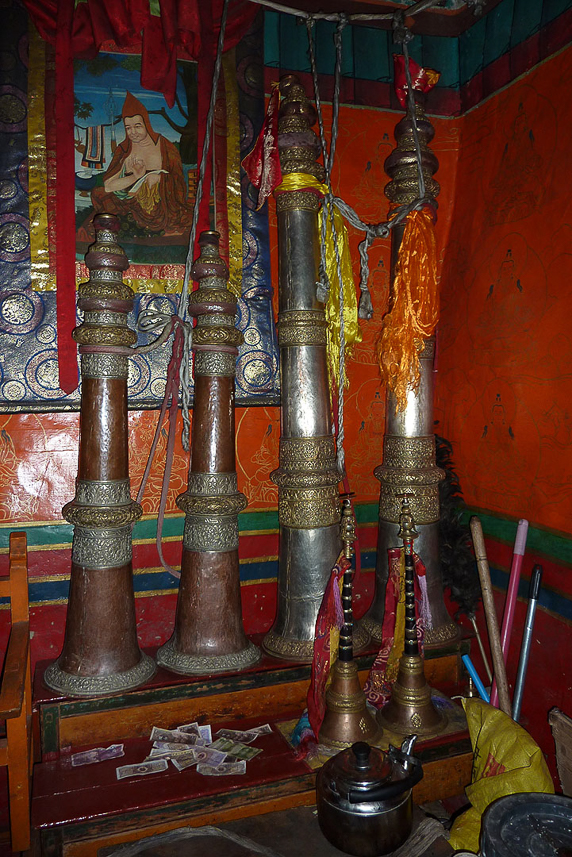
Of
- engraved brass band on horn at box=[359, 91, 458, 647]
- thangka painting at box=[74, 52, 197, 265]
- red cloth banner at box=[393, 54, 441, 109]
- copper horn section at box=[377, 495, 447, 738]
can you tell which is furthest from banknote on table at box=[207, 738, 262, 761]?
red cloth banner at box=[393, 54, 441, 109]

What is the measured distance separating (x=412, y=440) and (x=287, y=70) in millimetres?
2026

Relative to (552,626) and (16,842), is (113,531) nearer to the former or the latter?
(16,842)

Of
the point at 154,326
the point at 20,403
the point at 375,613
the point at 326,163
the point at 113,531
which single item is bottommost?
the point at 375,613

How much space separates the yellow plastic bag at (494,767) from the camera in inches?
80.0

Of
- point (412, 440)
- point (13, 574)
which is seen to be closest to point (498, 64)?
point (412, 440)

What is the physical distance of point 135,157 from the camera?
282cm

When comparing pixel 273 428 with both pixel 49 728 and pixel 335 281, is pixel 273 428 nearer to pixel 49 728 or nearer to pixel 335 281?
pixel 335 281

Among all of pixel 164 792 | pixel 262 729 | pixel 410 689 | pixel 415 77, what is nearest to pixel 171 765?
pixel 164 792

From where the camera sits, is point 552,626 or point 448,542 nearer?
point 552,626

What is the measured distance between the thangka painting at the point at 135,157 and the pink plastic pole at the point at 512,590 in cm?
205

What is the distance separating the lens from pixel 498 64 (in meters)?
3.02

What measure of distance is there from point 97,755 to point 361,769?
102cm

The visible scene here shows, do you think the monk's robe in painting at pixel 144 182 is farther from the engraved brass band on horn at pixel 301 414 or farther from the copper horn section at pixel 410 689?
the copper horn section at pixel 410 689

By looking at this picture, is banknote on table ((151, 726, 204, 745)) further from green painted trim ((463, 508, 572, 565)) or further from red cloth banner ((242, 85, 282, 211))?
red cloth banner ((242, 85, 282, 211))
